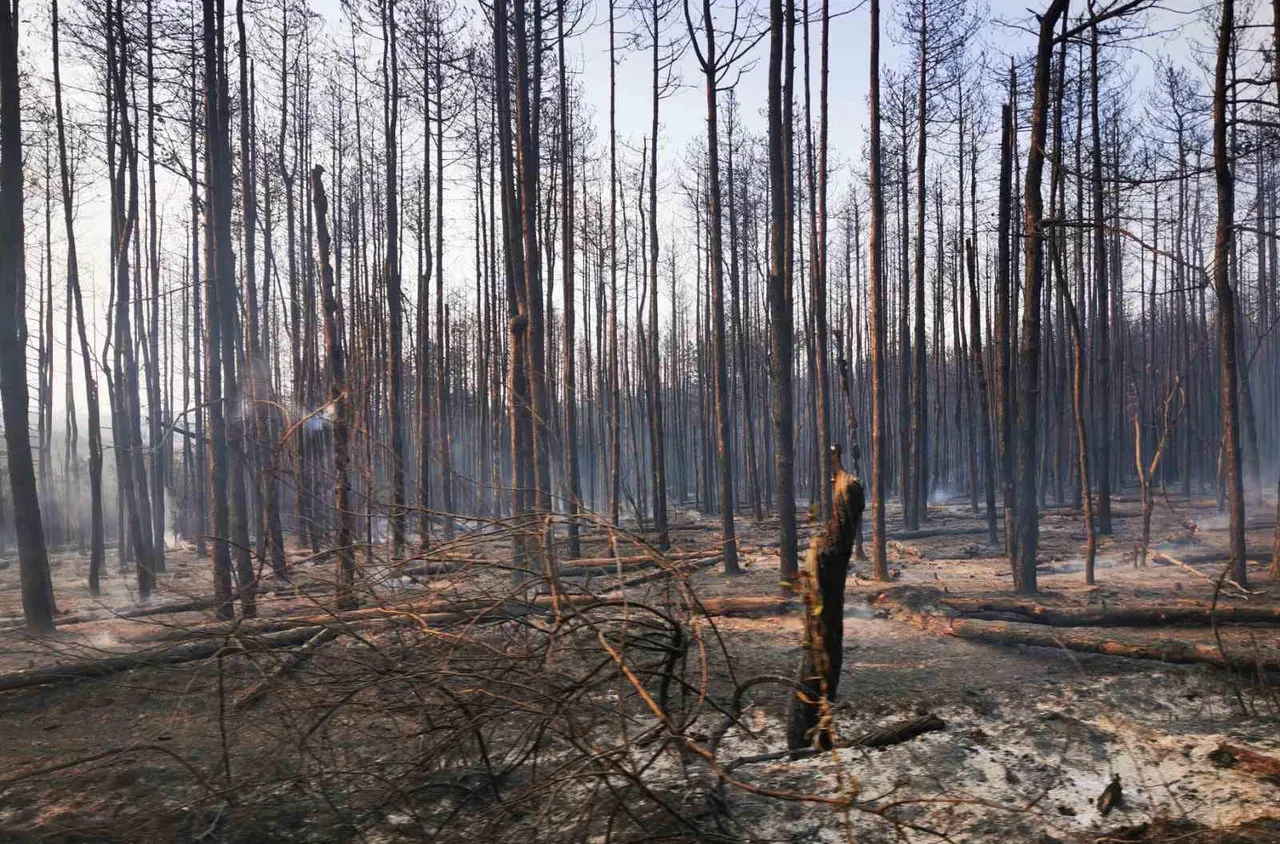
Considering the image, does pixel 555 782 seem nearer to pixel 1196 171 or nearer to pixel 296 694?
pixel 296 694

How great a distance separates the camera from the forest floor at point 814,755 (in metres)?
4.13

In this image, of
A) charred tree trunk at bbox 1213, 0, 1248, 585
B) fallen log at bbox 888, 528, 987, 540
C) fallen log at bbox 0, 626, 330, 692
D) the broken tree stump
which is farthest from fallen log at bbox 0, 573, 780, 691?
fallen log at bbox 888, 528, 987, 540

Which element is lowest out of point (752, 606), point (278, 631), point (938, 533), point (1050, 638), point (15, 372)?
point (938, 533)

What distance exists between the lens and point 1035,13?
9.58 m

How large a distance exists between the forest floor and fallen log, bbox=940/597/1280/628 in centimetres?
17

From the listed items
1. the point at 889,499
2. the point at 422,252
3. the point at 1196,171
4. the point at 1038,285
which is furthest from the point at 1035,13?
the point at 889,499

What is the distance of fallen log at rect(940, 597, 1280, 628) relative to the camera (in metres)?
7.26

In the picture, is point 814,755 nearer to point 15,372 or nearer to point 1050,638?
point 1050,638

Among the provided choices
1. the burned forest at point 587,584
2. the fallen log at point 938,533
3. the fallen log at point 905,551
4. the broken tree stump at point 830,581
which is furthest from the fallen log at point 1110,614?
the fallen log at point 938,533

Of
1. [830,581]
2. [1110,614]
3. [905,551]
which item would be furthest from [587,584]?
[905,551]

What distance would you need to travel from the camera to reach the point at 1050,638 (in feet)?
23.1

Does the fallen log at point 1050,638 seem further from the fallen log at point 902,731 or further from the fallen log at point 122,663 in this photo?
the fallen log at point 122,663

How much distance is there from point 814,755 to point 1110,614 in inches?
193

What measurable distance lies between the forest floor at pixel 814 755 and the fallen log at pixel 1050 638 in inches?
3.8
